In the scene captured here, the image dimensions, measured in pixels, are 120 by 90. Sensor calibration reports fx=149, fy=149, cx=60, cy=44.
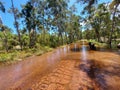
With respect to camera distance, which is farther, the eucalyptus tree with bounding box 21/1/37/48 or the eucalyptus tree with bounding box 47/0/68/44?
the eucalyptus tree with bounding box 47/0/68/44

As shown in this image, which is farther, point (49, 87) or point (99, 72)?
point (99, 72)

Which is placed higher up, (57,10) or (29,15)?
(57,10)

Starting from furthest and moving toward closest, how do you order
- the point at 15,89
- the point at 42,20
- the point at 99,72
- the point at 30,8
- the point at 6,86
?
the point at 42,20, the point at 30,8, the point at 99,72, the point at 6,86, the point at 15,89

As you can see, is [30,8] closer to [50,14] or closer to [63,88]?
[50,14]

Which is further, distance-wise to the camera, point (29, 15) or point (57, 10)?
point (57, 10)

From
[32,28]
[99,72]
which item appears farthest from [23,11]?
[99,72]

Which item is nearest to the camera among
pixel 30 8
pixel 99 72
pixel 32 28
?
pixel 99 72

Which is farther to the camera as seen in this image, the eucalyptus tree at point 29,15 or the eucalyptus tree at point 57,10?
the eucalyptus tree at point 57,10

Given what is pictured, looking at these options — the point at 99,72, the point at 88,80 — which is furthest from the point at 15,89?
the point at 99,72

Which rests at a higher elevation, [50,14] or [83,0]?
[50,14]

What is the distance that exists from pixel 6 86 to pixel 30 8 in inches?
934

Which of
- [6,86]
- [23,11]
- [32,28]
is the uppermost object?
[23,11]

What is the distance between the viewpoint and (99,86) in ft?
19.9

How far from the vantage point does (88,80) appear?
6.86 metres
